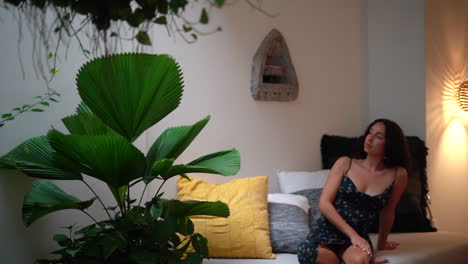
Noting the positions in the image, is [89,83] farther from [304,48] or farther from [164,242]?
[304,48]

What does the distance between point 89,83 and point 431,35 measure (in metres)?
2.92

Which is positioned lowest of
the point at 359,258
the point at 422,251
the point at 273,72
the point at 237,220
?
the point at 422,251

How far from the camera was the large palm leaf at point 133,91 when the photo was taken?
2.45 metres

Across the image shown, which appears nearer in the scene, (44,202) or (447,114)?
(44,202)

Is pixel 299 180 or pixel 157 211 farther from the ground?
A: pixel 157 211

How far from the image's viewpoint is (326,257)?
3.06 metres

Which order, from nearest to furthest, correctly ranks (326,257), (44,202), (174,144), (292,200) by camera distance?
(44,202) < (174,144) < (326,257) < (292,200)

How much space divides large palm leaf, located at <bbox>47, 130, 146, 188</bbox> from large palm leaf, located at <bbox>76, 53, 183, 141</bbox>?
0.20 meters

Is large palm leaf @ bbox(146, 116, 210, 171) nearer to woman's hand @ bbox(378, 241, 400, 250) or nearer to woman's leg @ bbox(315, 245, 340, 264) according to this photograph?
woman's leg @ bbox(315, 245, 340, 264)

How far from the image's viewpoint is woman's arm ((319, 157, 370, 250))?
3.04m

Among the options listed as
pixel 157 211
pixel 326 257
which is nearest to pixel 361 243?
pixel 326 257

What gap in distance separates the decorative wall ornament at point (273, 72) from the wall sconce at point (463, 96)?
140 centimetres

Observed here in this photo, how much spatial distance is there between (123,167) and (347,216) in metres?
1.32

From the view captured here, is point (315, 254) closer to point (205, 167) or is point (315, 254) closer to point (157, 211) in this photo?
point (205, 167)
